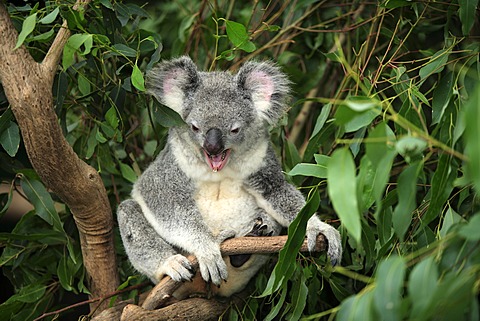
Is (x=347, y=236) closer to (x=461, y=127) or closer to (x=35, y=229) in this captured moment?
(x=461, y=127)

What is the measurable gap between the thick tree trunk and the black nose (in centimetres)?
48

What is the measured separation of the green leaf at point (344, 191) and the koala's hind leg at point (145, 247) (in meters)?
1.39

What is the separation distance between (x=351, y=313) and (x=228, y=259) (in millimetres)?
1439

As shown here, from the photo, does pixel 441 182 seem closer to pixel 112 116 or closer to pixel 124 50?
pixel 124 50

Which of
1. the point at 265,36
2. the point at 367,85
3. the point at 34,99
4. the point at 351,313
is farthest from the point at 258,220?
the point at 265,36

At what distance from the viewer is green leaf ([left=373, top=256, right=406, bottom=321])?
1.64 meters

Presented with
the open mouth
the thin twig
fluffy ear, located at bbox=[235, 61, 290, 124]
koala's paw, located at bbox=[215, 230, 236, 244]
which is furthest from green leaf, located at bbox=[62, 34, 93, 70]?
the thin twig

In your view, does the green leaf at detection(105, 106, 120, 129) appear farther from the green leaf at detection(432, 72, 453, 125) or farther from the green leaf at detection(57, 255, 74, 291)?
the green leaf at detection(432, 72, 453, 125)

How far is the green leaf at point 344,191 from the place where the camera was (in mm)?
1710

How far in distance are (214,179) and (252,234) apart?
31cm

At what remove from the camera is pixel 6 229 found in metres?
4.90

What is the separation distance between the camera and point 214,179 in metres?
3.24

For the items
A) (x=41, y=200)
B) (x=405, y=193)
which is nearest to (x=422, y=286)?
(x=405, y=193)

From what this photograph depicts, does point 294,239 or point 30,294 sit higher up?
point 294,239
